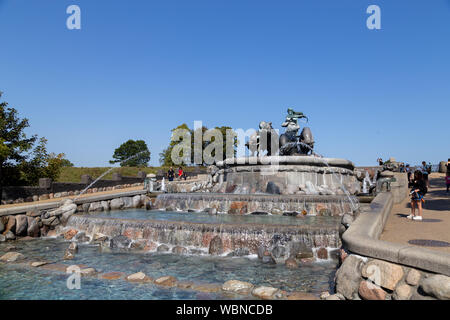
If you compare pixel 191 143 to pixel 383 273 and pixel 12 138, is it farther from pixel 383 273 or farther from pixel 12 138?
pixel 383 273

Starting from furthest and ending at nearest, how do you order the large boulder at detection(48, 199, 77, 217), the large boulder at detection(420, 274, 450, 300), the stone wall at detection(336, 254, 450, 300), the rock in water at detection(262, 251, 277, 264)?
the large boulder at detection(48, 199, 77, 217) → the rock in water at detection(262, 251, 277, 264) → the stone wall at detection(336, 254, 450, 300) → the large boulder at detection(420, 274, 450, 300)

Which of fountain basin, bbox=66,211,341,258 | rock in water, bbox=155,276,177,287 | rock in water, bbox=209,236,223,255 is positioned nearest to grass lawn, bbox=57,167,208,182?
fountain basin, bbox=66,211,341,258

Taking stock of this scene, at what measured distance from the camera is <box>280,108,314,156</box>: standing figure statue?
22.2 metres

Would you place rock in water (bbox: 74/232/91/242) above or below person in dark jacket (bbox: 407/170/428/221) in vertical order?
below

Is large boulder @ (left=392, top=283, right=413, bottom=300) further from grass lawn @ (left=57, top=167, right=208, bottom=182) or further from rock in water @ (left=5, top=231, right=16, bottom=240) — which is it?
grass lawn @ (left=57, top=167, right=208, bottom=182)

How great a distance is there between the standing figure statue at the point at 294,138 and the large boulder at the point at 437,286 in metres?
18.6

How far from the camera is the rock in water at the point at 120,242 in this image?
9.86 meters

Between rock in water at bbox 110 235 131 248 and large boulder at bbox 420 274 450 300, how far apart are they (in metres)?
8.15

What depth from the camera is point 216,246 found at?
29.3ft

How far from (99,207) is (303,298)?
1470 cm

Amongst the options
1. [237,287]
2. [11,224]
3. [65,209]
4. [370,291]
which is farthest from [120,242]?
[370,291]

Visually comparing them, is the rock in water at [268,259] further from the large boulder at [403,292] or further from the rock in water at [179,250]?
the large boulder at [403,292]

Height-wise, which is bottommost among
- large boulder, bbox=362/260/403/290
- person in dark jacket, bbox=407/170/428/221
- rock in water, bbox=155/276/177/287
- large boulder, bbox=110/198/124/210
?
rock in water, bbox=155/276/177/287
